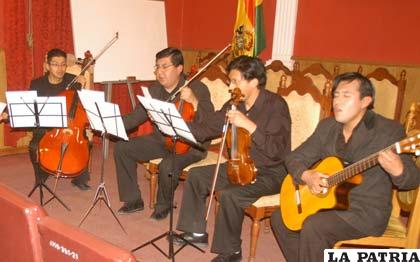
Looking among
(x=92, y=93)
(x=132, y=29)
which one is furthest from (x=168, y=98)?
(x=132, y=29)

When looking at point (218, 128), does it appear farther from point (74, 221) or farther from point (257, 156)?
point (74, 221)

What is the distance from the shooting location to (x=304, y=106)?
10.7 ft

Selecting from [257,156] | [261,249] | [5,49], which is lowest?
[261,249]

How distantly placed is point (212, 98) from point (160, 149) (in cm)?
67

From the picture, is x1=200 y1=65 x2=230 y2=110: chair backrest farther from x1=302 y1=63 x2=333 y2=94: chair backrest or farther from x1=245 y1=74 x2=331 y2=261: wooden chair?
x1=302 y1=63 x2=333 y2=94: chair backrest

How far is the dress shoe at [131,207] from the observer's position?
375 cm

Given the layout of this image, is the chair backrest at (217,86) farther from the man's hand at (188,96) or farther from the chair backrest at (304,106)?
the chair backrest at (304,106)

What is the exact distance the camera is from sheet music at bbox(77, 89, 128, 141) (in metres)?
2.99

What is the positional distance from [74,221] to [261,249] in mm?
1426

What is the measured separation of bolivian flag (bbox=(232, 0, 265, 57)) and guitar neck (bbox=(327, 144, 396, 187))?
3.42 m

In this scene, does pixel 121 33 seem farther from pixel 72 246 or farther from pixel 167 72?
pixel 72 246

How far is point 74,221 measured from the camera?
352cm

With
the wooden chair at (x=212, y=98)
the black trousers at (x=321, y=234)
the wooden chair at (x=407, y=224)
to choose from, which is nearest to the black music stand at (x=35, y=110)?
the wooden chair at (x=212, y=98)

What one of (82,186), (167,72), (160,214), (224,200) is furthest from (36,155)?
(224,200)
